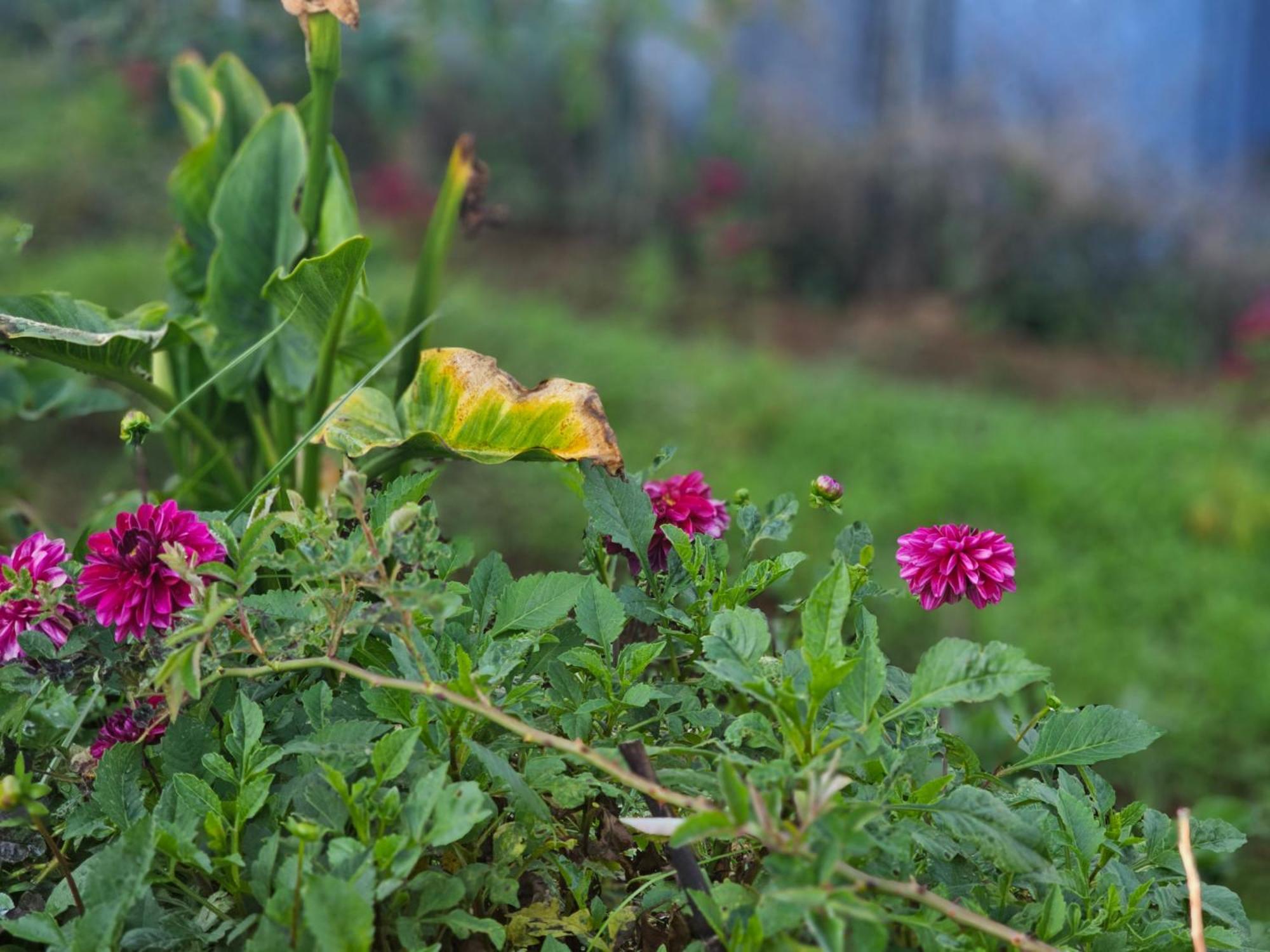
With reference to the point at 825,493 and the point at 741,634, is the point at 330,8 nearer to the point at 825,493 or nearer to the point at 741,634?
the point at 825,493

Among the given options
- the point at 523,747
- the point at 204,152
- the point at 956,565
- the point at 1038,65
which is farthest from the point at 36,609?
the point at 1038,65

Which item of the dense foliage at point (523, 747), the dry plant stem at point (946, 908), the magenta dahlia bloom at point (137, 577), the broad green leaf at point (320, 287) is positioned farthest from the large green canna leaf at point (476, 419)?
the dry plant stem at point (946, 908)

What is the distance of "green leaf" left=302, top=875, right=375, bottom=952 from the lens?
0.64 meters

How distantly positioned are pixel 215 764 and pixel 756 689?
37cm

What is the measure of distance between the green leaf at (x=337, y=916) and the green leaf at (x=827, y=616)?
1.00 feet

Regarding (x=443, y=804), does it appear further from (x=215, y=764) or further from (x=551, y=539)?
(x=551, y=539)

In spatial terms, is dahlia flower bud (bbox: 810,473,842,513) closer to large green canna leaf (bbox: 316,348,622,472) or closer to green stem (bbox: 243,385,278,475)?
large green canna leaf (bbox: 316,348,622,472)

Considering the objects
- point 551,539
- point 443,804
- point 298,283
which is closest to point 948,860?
point 443,804

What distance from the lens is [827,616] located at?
0.78 meters

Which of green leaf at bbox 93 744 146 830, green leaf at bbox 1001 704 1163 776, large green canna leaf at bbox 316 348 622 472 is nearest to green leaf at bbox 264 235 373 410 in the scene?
large green canna leaf at bbox 316 348 622 472

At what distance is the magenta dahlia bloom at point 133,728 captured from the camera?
2.85 ft

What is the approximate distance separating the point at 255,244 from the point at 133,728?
0.92 meters

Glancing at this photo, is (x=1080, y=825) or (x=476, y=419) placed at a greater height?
(x=476, y=419)

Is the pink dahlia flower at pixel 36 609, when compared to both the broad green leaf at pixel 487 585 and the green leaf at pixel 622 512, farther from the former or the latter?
the green leaf at pixel 622 512
